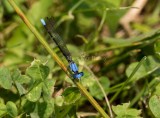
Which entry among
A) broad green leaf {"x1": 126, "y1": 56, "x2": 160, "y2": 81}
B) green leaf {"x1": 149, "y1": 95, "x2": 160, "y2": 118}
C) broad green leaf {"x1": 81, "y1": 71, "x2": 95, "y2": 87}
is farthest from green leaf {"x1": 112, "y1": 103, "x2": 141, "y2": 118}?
broad green leaf {"x1": 126, "y1": 56, "x2": 160, "y2": 81}

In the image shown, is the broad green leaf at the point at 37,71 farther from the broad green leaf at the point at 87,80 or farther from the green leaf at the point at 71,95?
the broad green leaf at the point at 87,80

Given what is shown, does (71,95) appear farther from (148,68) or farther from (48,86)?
(148,68)

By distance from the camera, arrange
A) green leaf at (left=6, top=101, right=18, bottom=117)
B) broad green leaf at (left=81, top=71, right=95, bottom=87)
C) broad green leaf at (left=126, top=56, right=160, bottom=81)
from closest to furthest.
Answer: green leaf at (left=6, top=101, right=18, bottom=117) → broad green leaf at (left=81, top=71, right=95, bottom=87) → broad green leaf at (left=126, top=56, right=160, bottom=81)

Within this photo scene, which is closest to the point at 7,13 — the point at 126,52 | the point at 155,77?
the point at 126,52

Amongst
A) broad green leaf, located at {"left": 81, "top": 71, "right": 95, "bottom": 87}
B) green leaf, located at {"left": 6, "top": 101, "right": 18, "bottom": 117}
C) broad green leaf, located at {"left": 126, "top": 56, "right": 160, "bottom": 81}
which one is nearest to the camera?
green leaf, located at {"left": 6, "top": 101, "right": 18, "bottom": 117}

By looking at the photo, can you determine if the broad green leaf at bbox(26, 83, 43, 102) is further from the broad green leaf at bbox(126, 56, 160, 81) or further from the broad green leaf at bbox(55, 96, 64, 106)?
the broad green leaf at bbox(126, 56, 160, 81)

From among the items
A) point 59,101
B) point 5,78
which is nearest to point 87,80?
point 59,101
